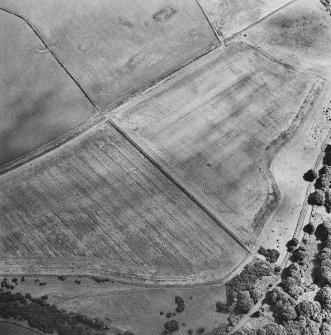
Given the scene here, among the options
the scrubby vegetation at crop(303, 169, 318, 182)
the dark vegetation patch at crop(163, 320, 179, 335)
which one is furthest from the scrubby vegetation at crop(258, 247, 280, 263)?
the dark vegetation patch at crop(163, 320, 179, 335)

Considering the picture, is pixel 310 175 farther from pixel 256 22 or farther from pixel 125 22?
pixel 125 22

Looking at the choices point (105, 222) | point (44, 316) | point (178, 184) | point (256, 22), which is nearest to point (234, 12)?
point (256, 22)

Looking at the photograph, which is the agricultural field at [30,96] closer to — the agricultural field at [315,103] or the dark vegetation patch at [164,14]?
the dark vegetation patch at [164,14]

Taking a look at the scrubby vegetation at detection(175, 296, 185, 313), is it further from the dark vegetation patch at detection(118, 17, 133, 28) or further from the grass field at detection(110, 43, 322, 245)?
the dark vegetation patch at detection(118, 17, 133, 28)

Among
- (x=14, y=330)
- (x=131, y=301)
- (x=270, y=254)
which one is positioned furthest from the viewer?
(x=270, y=254)

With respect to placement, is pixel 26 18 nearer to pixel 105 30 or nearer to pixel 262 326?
pixel 105 30

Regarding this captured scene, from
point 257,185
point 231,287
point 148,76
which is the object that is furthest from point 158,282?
point 148,76
